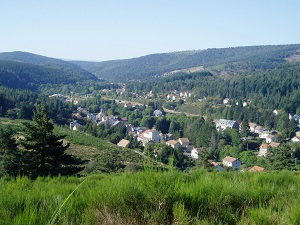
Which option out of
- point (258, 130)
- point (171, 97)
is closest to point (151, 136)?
point (258, 130)

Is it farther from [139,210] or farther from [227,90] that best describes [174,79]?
[139,210]

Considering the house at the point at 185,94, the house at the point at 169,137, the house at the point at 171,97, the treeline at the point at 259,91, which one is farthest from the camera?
the house at the point at 185,94

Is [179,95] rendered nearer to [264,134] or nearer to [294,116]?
[294,116]

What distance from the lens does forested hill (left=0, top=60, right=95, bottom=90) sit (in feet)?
389

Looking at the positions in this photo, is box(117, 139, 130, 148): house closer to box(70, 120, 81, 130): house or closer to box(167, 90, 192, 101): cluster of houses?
box(70, 120, 81, 130): house

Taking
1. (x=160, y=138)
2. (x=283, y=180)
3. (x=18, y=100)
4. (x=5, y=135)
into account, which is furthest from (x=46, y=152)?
(x=18, y=100)

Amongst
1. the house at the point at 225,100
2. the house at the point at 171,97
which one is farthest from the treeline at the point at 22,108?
the house at the point at 225,100

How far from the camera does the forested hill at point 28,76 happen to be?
119m

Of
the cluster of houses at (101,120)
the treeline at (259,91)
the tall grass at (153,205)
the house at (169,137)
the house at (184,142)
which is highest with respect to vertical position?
the tall grass at (153,205)

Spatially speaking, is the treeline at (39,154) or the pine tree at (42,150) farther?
the pine tree at (42,150)

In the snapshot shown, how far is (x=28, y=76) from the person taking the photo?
445ft

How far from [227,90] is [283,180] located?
92617 millimetres

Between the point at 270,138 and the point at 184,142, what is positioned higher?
the point at 270,138

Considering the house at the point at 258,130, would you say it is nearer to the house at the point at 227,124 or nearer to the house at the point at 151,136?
the house at the point at 227,124
